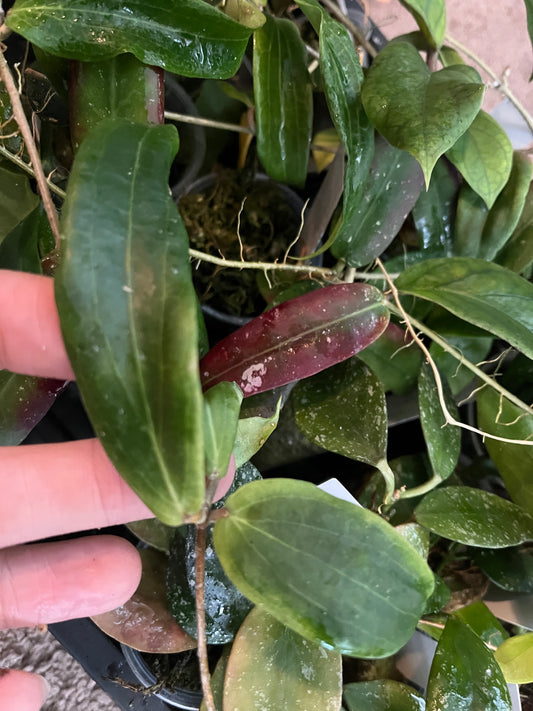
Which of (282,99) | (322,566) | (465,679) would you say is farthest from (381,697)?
(282,99)

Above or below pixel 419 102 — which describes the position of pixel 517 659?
below

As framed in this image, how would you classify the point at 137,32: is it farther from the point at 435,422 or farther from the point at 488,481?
the point at 488,481

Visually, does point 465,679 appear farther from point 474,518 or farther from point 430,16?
point 430,16

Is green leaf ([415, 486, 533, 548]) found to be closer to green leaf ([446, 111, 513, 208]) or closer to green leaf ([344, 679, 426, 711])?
green leaf ([344, 679, 426, 711])

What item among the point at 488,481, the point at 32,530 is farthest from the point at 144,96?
the point at 488,481

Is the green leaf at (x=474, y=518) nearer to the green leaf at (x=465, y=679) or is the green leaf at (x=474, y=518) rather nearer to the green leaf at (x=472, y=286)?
the green leaf at (x=465, y=679)

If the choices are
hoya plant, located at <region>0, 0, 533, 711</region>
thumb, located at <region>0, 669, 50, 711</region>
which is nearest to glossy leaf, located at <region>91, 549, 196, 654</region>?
hoya plant, located at <region>0, 0, 533, 711</region>

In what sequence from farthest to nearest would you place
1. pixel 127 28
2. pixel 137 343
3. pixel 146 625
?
pixel 146 625 < pixel 127 28 < pixel 137 343
